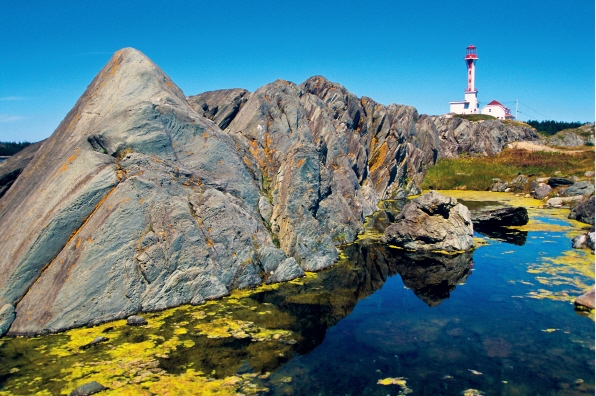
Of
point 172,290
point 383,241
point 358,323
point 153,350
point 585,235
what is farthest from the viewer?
point 383,241

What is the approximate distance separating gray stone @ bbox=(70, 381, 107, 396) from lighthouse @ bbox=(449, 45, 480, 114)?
183241 millimetres

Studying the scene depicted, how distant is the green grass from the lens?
6906 cm

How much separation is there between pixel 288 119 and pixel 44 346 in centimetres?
2389

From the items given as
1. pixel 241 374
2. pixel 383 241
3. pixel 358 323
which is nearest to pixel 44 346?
pixel 241 374

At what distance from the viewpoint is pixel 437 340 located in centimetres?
1556

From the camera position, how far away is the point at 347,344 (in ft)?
50.2

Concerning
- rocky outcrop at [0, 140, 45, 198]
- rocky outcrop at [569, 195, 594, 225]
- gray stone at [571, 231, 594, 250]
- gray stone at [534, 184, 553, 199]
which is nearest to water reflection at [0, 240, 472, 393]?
gray stone at [571, 231, 594, 250]

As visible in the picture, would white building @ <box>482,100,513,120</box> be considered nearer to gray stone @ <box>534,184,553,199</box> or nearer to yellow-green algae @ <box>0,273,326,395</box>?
gray stone @ <box>534,184,553,199</box>

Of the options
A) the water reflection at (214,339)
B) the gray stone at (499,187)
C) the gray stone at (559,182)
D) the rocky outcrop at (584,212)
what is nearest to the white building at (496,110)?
the gray stone at (499,187)

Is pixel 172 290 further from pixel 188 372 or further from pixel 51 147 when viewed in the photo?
pixel 51 147

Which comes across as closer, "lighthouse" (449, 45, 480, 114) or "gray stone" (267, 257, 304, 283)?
"gray stone" (267, 257, 304, 283)

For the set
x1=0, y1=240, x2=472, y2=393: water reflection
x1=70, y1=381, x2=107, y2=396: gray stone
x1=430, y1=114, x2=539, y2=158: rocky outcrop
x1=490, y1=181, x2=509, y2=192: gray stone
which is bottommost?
x1=70, y1=381, x2=107, y2=396: gray stone

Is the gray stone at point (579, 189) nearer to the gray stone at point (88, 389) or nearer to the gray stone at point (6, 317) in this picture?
the gray stone at point (88, 389)

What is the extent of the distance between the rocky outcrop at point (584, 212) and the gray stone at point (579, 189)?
12106 mm
